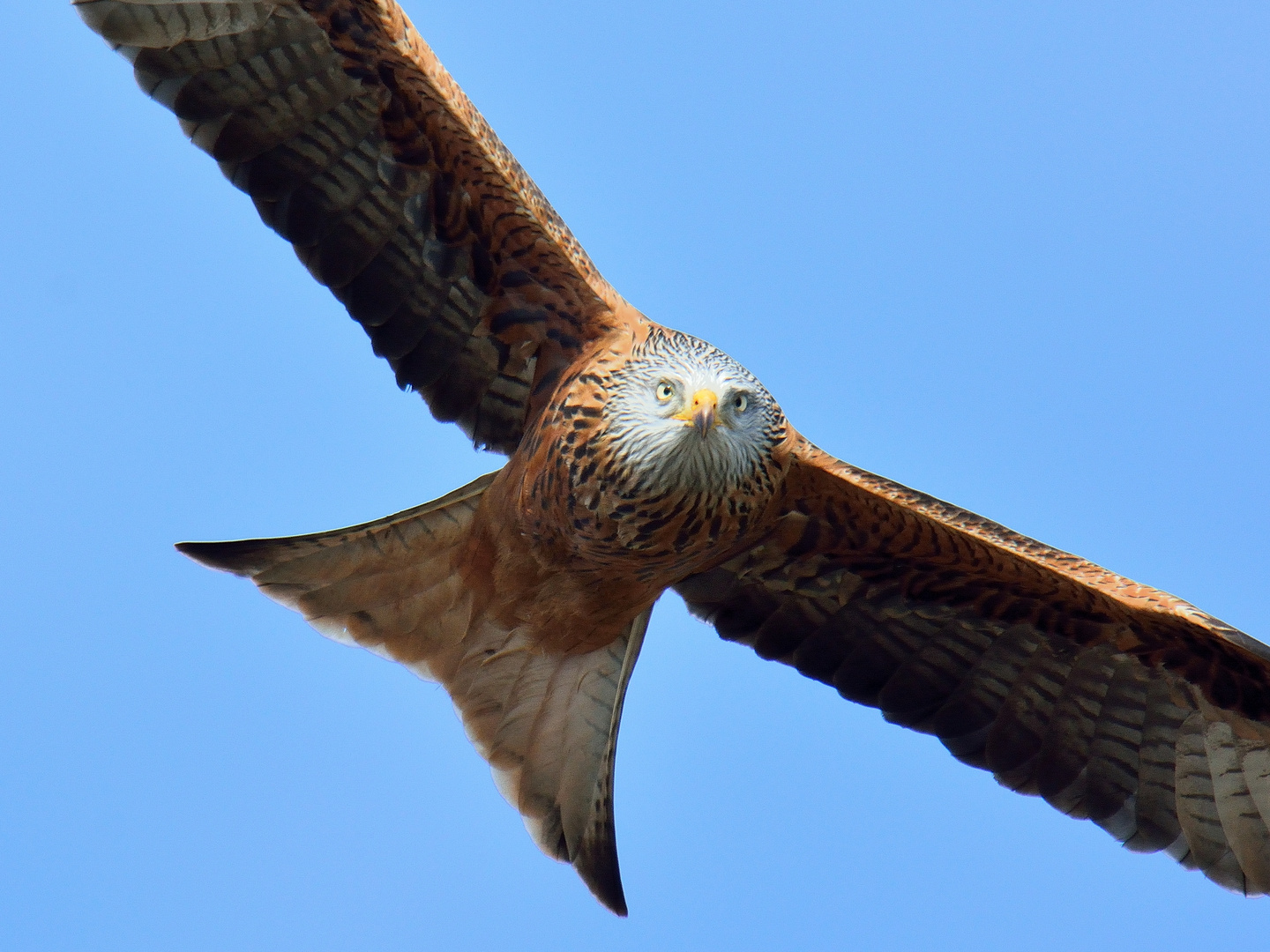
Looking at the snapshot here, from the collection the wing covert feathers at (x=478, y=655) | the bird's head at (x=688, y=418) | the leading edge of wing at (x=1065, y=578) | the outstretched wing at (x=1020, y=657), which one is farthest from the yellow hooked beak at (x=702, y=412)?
the wing covert feathers at (x=478, y=655)

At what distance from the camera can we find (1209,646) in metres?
8.11

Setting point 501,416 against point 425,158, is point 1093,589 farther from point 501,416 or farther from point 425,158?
point 425,158

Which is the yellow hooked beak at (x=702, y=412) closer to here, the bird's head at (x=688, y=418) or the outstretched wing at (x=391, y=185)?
the bird's head at (x=688, y=418)

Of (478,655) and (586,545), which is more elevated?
(586,545)

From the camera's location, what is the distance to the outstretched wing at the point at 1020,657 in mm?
8086

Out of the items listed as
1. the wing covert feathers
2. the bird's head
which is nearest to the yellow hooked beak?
the bird's head

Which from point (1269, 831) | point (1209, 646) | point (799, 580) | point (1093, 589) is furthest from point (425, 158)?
point (1269, 831)

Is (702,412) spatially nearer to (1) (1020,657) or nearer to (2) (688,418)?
(2) (688,418)

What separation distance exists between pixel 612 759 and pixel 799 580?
122 cm

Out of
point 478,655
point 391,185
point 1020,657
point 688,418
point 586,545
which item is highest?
point 391,185

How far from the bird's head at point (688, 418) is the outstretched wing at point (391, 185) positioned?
562mm

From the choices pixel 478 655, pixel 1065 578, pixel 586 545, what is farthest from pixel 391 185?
pixel 1065 578

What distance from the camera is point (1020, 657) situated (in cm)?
873

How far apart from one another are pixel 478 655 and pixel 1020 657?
2.56 m
